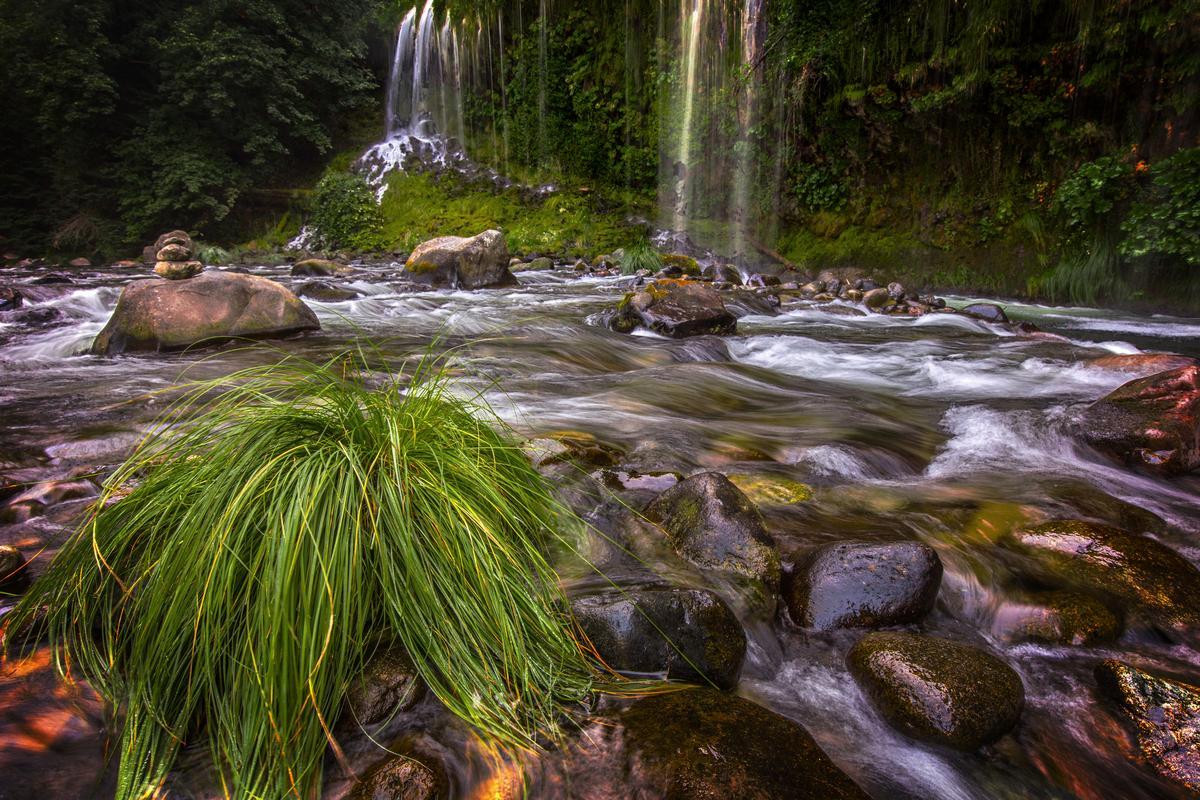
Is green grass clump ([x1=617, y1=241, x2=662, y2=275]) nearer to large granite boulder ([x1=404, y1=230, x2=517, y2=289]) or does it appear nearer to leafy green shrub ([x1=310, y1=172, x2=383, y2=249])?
large granite boulder ([x1=404, y1=230, x2=517, y2=289])

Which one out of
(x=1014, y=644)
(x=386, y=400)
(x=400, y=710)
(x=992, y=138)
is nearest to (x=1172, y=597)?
(x=1014, y=644)

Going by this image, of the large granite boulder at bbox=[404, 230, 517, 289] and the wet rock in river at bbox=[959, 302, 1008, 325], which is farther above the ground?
the large granite boulder at bbox=[404, 230, 517, 289]

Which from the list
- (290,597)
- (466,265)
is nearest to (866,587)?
(290,597)

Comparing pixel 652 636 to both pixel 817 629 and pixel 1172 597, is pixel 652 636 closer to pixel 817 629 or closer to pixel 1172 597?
pixel 817 629

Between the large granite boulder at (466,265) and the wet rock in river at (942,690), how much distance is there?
10.2m

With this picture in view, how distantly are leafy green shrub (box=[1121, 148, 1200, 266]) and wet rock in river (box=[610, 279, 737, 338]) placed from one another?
217 inches

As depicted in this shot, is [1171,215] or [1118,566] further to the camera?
[1171,215]

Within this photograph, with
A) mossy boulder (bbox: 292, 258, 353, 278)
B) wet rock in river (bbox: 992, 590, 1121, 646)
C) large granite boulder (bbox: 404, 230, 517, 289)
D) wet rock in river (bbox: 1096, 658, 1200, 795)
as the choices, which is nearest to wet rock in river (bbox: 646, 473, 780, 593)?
wet rock in river (bbox: 992, 590, 1121, 646)

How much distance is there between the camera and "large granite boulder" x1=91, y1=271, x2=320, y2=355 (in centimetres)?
564

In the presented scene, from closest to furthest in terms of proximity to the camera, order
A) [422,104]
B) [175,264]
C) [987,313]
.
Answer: [175,264] → [987,313] → [422,104]

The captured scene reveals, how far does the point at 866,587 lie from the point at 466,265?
10118mm

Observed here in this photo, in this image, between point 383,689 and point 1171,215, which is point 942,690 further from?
point 1171,215


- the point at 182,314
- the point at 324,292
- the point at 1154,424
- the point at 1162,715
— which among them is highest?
the point at 324,292

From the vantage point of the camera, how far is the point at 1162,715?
1.68 metres
